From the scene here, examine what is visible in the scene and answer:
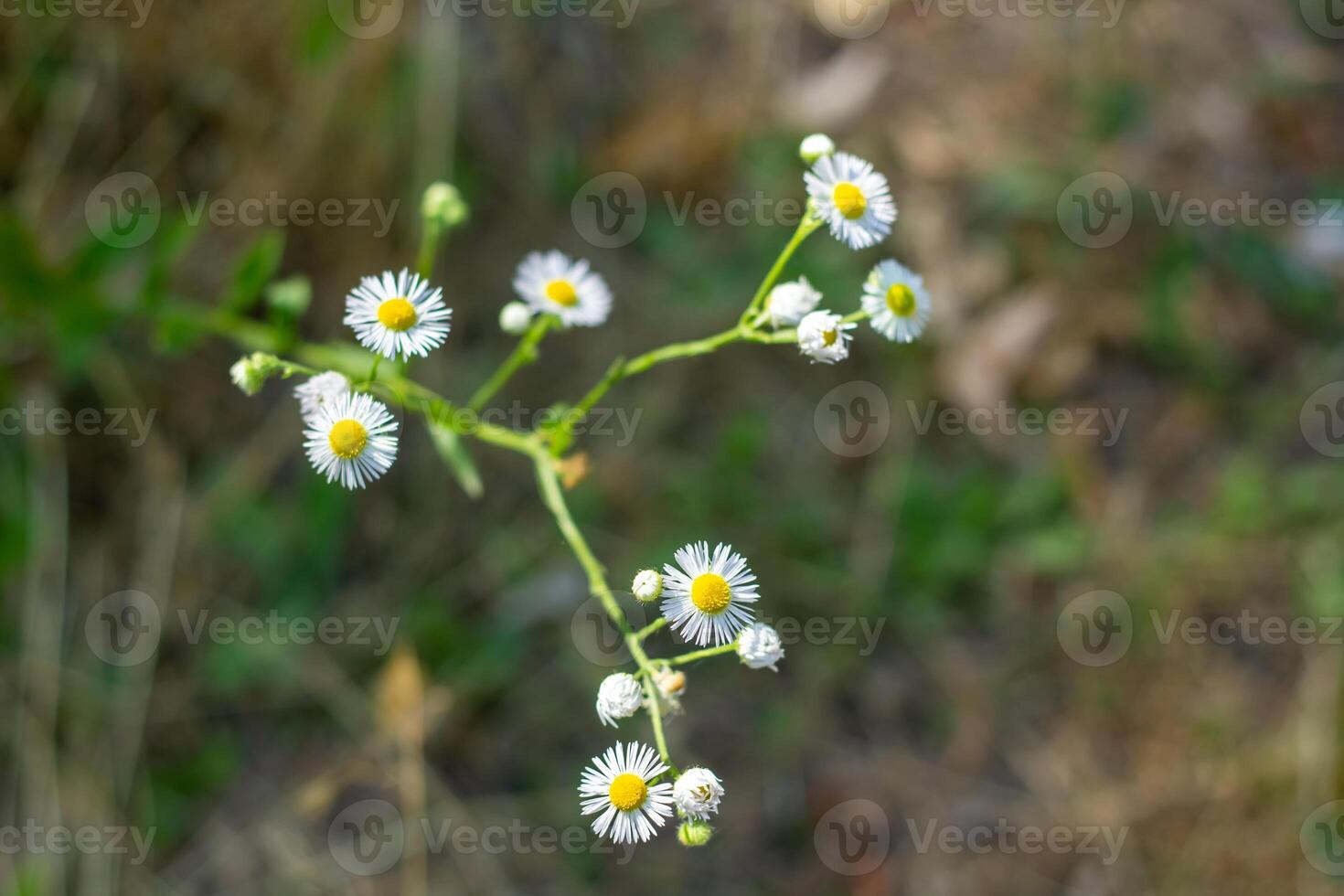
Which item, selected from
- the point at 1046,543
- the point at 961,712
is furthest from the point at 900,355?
the point at 961,712

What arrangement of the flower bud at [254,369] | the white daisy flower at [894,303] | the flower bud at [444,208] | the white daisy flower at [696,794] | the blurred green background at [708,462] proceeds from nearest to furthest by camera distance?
the white daisy flower at [696,794]
the flower bud at [254,369]
the white daisy flower at [894,303]
the flower bud at [444,208]
the blurred green background at [708,462]

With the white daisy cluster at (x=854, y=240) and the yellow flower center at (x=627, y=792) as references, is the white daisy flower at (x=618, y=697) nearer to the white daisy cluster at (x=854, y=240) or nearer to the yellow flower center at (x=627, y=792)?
the yellow flower center at (x=627, y=792)

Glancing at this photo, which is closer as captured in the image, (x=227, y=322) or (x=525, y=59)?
(x=227, y=322)

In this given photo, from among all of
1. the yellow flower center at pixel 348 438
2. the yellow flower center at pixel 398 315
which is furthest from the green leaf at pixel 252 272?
the yellow flower center at pixel 348 438

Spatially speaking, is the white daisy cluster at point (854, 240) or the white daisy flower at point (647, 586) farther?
the white daisy cluster at point (854, 240)

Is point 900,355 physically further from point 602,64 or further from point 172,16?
point 172,16
